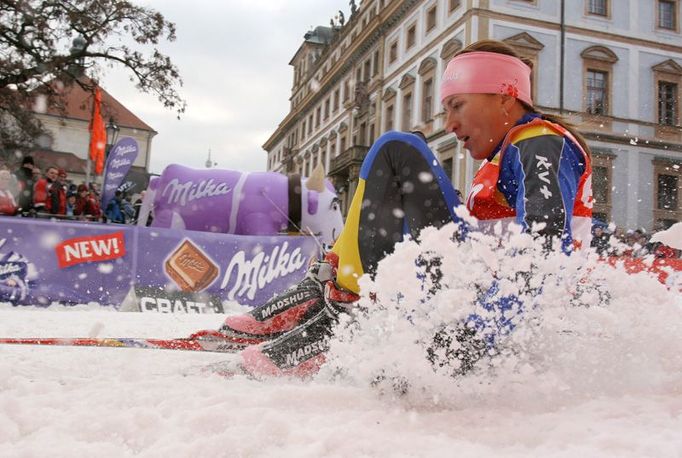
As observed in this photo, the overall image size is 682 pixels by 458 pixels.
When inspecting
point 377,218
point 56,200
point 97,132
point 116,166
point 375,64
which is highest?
point 375,64

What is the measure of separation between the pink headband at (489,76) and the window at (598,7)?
21.5 meters

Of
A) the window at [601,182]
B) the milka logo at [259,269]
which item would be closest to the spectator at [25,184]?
the milka logo at [259,269]

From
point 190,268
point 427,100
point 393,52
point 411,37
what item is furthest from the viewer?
point 393,52

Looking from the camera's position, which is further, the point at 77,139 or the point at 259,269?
the point at 77,139

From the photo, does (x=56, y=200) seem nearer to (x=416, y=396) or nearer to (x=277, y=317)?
(x=277, y=317)

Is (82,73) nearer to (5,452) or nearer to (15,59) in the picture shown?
(15,59)

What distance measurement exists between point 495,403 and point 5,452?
1.25m

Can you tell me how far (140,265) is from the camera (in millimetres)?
6160

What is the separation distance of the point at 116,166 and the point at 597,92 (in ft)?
56.6

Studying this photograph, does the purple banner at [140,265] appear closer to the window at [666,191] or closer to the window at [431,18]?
the window at [666,191]

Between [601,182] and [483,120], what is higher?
[601,182]

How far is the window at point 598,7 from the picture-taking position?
2073 centimetres

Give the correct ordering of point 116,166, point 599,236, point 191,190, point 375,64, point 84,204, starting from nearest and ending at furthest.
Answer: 1. point 599,236
2. point 191,190
3. point 84,204
4. point 116,166
5. point 375,64

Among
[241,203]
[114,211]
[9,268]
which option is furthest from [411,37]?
[9,268]
